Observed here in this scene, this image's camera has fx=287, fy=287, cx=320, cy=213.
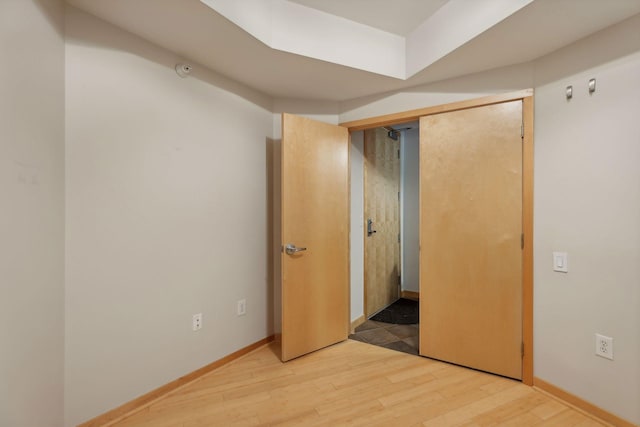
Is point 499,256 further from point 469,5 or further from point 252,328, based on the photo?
point 252,328

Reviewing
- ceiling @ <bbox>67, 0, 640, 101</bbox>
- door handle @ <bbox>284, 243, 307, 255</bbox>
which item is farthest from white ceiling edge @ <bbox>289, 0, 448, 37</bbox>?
door handle @ <bbox>284, 243, 307, 255</bbox>

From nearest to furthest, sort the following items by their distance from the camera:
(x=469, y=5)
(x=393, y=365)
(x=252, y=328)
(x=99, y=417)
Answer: (x=99, y=417)
(x=469, y=5)
(x=393, y=365)
(x=252, y=328)

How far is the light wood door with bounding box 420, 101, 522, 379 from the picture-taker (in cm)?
204

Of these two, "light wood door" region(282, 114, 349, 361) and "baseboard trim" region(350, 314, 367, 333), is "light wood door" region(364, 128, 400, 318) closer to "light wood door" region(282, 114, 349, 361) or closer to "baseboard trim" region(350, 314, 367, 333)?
"baseboard trim" region(350, 314, 367, 333)

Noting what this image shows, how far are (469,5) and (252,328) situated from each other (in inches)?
111

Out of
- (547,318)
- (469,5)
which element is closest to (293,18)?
(469,5)

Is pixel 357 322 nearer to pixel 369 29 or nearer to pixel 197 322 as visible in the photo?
pixel 197 322

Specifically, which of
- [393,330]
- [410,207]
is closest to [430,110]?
[410,207]

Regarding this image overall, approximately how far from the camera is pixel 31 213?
1194 mm

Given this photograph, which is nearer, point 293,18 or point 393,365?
point 293,18

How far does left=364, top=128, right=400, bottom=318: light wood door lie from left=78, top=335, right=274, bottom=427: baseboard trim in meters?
1.60

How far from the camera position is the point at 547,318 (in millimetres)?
1911

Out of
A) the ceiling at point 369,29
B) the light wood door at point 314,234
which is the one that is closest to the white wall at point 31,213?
the ceiling at point 369,29

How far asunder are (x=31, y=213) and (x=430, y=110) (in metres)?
2.54
